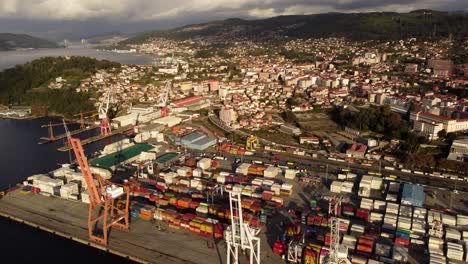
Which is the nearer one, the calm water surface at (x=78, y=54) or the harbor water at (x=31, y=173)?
the harbor water at (x=31, y=173)

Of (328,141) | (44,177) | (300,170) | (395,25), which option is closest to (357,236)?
(300,170)

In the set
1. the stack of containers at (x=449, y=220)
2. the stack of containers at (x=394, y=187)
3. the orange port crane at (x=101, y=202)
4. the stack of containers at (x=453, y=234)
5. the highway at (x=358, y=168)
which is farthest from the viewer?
the highway at (x=358, y=168)

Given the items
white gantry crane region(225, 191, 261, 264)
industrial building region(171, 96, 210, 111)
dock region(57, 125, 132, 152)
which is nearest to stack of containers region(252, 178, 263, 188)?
white gantry crane region(225, 191, 261, 264)

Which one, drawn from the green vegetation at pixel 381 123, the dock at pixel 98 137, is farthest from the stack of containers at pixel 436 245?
the dock at pixel 98 137

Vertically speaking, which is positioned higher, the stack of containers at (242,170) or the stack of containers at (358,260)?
the stack of containers at (242,170)

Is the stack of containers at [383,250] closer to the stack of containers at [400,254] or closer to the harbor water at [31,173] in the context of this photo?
the stack of containers at [400,254]

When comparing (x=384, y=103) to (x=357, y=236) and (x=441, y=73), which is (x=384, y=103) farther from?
(x=357, y=236)

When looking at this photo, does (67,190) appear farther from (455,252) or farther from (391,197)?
(455,252)
